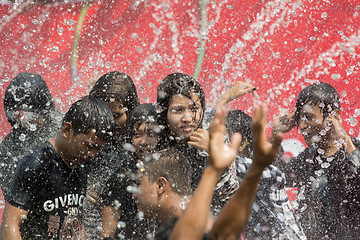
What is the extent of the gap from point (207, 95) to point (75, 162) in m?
3.23

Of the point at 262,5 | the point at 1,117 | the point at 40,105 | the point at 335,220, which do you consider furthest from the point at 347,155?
the point at 1,117

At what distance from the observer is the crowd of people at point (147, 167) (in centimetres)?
218

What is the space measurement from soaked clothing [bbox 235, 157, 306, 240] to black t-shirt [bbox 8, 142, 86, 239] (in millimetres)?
1006

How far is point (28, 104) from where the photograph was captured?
3107 mm

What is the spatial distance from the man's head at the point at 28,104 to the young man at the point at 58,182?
73cm

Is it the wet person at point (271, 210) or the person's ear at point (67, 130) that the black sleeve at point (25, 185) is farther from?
→ the wet person at point (271, 210)

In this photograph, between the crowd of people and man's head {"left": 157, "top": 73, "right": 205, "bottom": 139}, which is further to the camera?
man's head {"left": 157, "top": 73, "right": 205, "bottom": 139}

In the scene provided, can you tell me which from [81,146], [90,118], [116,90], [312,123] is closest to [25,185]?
[81,146]

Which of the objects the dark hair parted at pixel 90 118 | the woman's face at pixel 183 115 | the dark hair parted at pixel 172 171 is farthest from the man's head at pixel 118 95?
the dark hair parted at pixel 172 171

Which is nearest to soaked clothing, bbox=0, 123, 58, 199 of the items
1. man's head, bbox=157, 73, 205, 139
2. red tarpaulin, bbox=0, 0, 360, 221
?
man's head, bbox=157, 73, 205, 139

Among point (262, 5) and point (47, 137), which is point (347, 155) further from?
point (262, 5)

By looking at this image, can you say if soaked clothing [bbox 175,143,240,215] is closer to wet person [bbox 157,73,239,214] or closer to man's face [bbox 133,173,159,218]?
wet person [bbox 157,73,239,214]

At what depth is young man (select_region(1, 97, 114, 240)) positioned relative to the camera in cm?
217

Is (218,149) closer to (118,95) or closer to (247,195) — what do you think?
(247,195)
